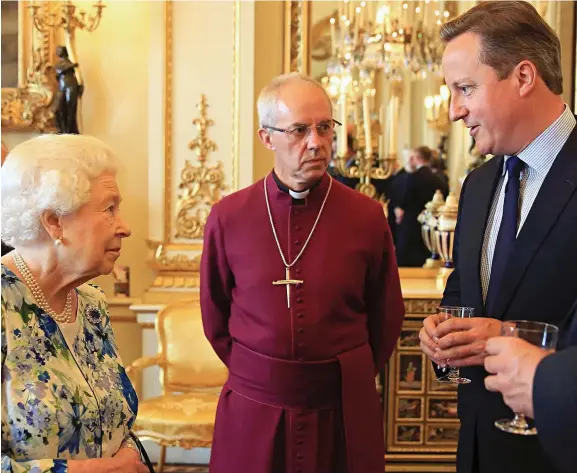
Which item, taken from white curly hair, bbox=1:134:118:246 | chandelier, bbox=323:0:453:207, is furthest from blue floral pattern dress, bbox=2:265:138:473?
chandelier, bbox=323:0:453:207

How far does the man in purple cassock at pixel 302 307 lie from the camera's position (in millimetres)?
2619

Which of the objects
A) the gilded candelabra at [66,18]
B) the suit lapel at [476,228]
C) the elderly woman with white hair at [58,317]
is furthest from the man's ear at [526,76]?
the gilded candelabra at [66,18]

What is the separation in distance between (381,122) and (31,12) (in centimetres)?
234

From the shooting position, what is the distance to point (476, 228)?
2191 mm

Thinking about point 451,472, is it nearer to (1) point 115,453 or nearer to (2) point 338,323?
(2) point 338,323

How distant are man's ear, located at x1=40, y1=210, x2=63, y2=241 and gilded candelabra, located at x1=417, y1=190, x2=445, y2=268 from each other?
10.3 feet

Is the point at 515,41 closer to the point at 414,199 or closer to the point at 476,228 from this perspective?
the point at 476,228

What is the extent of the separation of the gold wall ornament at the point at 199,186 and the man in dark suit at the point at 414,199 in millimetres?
1181

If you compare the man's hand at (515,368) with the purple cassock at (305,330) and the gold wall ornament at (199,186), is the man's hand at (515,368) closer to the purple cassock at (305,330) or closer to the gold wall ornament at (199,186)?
the purple cassock at (305,330)

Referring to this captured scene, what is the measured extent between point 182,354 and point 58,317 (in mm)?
2341

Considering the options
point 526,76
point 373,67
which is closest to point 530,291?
point 526,76

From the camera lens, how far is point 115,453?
1.98 meters

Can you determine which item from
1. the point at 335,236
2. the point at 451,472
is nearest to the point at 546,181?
the point at 335,236

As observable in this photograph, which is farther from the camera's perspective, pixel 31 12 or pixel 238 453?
pixel 31 12
